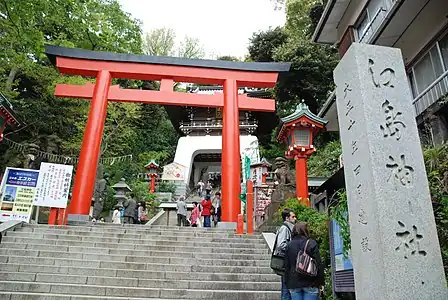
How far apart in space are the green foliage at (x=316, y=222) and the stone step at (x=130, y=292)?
3.54 ft

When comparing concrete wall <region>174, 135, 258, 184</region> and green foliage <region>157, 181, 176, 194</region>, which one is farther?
concrete wall <region>174, 135, 258, 184</region>

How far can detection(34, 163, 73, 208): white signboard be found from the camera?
891 centimetres

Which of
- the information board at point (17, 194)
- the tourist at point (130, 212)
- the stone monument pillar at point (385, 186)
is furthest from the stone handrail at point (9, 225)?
the stone monument pillar at point (385, 186)

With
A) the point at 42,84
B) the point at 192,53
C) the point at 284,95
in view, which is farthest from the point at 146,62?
the point at 192,53

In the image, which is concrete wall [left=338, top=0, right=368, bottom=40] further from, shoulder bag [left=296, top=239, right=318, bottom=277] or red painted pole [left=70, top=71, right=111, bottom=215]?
shoulder bag [left=296, top=239, right=318, bottom=277]

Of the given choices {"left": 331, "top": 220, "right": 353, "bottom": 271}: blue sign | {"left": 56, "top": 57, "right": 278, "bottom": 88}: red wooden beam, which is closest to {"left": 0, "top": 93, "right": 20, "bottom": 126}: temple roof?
{"left": 56, "top": 57, "right": 278, "bottom": 88}: red wooden beam

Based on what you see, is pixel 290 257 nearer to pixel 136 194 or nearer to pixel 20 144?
pixel 136 194

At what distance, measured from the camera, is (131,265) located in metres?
6.28

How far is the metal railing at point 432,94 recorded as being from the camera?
8.75 m

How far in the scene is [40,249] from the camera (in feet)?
22.9

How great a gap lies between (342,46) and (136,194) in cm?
1290

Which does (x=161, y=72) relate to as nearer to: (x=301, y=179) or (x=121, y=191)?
(x=301, y=179)

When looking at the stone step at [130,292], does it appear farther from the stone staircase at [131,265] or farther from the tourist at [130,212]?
the tourist at [130,212]

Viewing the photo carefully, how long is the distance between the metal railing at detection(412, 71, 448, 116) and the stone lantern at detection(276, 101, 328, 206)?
9.84ft
